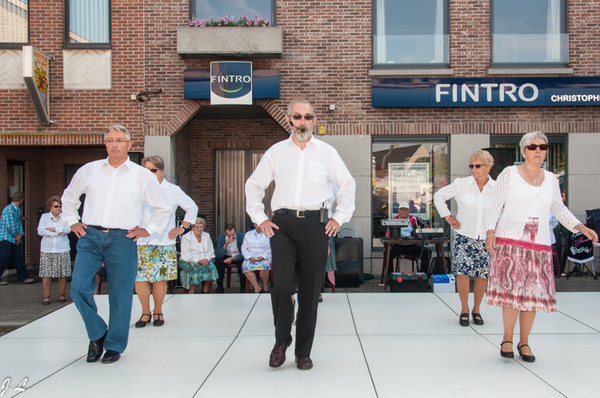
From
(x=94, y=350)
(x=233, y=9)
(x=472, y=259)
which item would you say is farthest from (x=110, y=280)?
(x=233, y=9)

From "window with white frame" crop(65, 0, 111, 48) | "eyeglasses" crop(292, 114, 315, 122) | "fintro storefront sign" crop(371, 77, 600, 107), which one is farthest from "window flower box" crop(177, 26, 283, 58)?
"eyeglasses" crop(292, 114, 315, 122)

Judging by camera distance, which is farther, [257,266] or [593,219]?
[593,219]

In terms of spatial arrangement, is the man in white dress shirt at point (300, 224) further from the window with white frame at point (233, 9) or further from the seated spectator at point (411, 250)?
the window with white frame at point (233, 9)

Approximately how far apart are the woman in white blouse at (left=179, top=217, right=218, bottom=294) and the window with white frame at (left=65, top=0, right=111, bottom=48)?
515 cm

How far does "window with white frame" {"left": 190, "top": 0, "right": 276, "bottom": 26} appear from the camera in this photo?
10.6 meters

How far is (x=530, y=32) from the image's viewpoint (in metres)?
10.6

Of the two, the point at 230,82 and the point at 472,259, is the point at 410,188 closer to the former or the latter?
the point at 230,82

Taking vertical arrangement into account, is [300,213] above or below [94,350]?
above

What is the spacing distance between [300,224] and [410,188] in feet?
24.7

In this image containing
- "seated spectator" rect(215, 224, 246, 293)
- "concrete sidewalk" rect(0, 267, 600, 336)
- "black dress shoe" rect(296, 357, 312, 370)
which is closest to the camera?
"black dress shoe" rect(296, 357, 312, 370)

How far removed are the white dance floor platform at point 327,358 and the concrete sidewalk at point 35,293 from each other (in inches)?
43.5

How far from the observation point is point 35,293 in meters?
8.84

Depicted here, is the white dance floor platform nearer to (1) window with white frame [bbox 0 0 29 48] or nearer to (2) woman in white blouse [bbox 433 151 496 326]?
(2) woman in white blouse [bbox 433 151 496 326]

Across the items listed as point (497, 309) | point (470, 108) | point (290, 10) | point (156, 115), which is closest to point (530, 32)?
point (470, 108)
